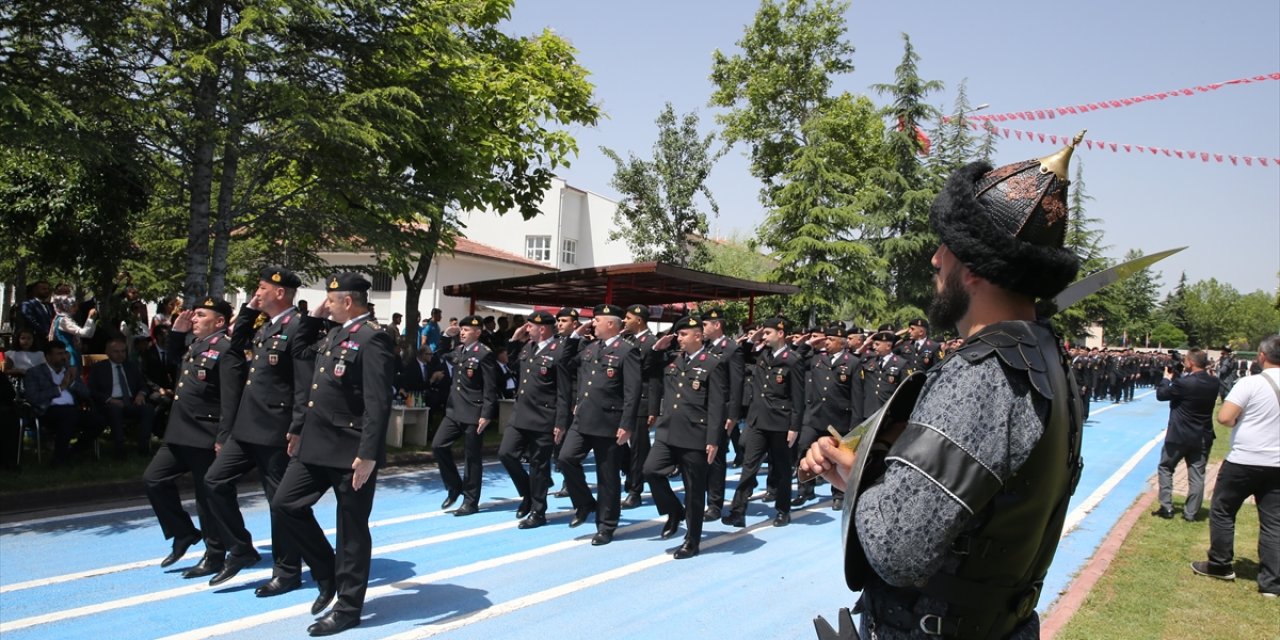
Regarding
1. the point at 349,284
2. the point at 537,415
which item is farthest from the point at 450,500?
the point at 349,284

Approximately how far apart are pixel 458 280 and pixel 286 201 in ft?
76.1

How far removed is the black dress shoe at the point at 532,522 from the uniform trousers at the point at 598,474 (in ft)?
1.21

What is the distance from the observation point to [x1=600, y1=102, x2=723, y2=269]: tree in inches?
994

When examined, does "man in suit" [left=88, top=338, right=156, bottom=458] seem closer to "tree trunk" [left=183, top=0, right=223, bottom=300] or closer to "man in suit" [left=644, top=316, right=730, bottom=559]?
"tree trunk" [left=183, top=0, right=223, bottom=300]

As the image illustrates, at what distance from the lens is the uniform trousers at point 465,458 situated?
28.8ft

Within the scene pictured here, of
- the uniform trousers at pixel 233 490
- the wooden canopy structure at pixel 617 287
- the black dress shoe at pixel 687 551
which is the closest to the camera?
the uniform trousers at pixel 233 490

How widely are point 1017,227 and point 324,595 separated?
506cm

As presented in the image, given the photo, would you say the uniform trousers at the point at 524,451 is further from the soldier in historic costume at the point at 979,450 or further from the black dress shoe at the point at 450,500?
the soldier in historic costume at the point at 979,450

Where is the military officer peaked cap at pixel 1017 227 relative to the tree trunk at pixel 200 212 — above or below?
below

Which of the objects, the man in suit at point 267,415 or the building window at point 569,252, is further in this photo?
the building window at point 569,252

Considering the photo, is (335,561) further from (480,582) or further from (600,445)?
(600,445)

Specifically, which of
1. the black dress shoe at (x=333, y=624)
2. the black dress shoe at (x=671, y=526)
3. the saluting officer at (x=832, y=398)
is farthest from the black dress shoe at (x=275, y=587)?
the saluting officer at (x=832, y=398)

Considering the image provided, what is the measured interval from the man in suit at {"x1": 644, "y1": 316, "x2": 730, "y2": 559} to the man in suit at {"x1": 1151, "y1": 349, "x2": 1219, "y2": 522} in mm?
5030

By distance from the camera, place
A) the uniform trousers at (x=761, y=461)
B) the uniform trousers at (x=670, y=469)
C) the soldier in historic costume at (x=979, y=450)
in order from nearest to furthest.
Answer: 1. the soldier in historic costume at (x=979, y=450)
2. the uniform trousers at (x=670, y=469)
3. the uniform trousers at (x=761, y=461)
